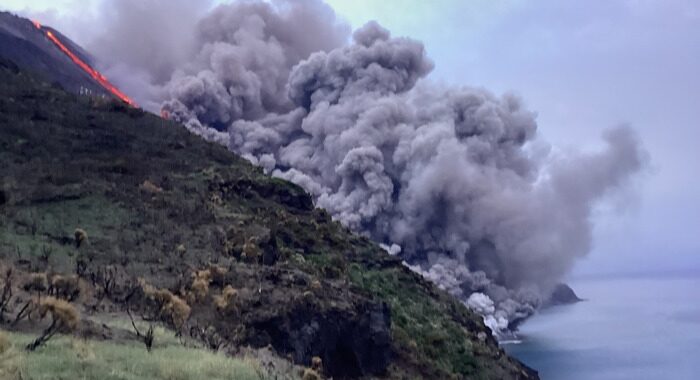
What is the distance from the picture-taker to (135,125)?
56250 mm

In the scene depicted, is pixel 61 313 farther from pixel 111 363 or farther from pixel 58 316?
pixel 111 363

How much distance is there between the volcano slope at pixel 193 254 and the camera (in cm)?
2366

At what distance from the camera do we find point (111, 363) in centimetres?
1376

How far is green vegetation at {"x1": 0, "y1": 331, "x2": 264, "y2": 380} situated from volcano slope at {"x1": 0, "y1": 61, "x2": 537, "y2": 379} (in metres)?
1.40

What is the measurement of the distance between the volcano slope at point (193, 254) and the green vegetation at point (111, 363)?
1402 millimetres

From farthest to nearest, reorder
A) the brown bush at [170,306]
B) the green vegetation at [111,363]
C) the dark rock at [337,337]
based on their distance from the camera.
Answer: the dark rock at [337,337], the brown bush at [170,306], the green vegetation at [111,363]

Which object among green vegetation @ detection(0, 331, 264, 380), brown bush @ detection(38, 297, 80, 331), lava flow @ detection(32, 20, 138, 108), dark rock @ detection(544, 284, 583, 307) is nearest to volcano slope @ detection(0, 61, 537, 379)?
brown bush @ detection(38, 297, 80, 331)

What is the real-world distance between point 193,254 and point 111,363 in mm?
17666

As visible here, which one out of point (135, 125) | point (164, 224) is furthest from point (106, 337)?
point (135, 125)

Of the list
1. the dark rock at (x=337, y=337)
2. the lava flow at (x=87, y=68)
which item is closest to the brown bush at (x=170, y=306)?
the dark rock at (x=337, y=337)

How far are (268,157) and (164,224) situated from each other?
62808mm

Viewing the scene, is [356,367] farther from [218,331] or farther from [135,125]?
[135,125]

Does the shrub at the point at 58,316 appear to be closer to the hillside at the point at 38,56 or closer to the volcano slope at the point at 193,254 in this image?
the volcano slope at the point at 193,254

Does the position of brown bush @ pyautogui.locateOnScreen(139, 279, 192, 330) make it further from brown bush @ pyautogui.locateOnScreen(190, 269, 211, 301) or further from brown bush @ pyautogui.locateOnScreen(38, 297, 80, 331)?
brown bush @ pyautogui.locateOnScreen(38, 297, 80, 331)
